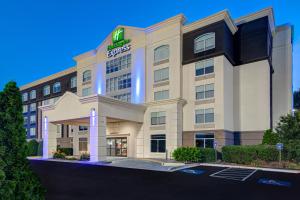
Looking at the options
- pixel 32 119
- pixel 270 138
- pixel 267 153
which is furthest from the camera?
pixel 32 119

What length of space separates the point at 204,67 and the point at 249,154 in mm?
11516

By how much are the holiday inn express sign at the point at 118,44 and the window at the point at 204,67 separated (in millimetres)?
10844

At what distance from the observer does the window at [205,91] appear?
98.9ft

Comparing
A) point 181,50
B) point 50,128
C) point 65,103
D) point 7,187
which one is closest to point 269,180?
point 7,187

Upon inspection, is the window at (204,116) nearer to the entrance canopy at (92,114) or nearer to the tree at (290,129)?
the entrance canopy at (92,114)

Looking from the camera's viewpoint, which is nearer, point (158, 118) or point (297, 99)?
point (158, 118)

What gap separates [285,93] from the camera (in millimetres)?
32188

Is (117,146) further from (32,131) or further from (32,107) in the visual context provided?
(32,107)

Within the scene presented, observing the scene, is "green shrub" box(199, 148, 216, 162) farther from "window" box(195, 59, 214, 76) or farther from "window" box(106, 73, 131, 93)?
"window" box(106, 73, 131, 93)

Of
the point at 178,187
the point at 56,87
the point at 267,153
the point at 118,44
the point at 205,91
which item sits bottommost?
the point at 178,187

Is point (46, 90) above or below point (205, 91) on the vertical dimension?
above

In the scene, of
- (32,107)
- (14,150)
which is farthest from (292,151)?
(32,107)

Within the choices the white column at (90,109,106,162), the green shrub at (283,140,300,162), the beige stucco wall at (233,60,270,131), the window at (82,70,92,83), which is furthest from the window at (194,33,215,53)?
the window at (82,70,92,83)

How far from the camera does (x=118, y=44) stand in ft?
124
